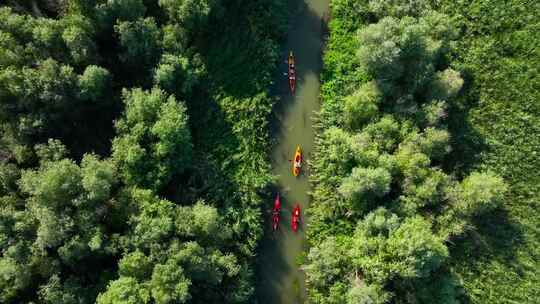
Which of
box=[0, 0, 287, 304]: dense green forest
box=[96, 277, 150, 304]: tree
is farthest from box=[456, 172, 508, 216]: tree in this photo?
box=[96, 277, 150, 304]: tree

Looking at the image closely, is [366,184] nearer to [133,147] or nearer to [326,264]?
[326,264]

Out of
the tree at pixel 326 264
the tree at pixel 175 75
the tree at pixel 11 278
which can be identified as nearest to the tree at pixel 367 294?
the tree at pixel 326 264

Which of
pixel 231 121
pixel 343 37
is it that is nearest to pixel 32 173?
pixel 231 121

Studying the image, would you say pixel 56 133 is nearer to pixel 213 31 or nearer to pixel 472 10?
pixel 213 31

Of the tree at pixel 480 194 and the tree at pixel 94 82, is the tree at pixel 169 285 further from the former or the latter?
the tree at pixel 480 194

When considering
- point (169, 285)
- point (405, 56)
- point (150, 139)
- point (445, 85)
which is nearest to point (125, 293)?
point (169, 285)
